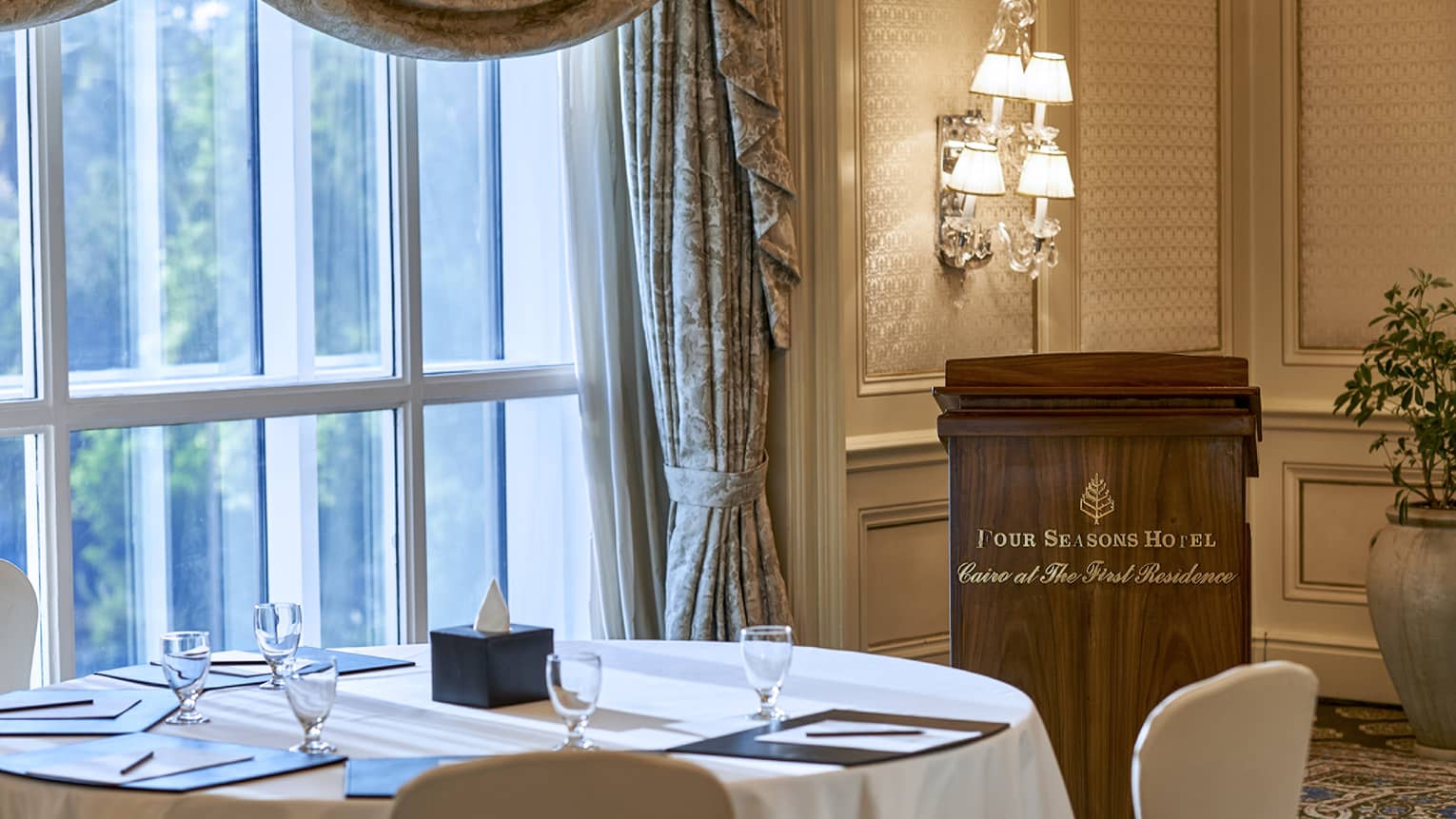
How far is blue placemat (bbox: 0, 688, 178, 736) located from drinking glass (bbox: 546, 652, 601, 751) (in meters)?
0.63

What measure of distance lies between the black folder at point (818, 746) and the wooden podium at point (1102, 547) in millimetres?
997

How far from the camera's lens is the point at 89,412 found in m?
3.57

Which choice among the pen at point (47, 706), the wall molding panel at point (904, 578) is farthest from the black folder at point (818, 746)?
Result: the wall molding panel at point (904, 578)

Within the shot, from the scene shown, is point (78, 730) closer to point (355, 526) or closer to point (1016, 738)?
point (1016, 738)

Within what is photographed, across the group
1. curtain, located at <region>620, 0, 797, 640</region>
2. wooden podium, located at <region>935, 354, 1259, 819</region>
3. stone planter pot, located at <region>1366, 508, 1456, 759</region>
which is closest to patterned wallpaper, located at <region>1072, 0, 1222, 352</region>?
stone planter pot, located at <region>1366, 508, 1456, 759</region>

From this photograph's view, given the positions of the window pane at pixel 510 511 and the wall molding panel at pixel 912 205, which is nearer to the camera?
the window pane at pixel 510 511

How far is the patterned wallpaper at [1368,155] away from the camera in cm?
553

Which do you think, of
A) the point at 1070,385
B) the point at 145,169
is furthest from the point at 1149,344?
the point at 145,169

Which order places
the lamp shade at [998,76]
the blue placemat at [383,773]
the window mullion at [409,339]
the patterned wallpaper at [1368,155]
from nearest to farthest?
the blue placemat at [383,773], the window mullion at [409,339], the lamp shade at [998,76], the patterned wallpaper at [1368,155]

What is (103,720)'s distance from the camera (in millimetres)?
2420

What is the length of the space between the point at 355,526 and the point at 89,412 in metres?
0.72

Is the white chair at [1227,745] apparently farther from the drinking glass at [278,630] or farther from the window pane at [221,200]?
the window pane at [221,200]

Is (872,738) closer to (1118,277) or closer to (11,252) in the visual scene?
(11,252)

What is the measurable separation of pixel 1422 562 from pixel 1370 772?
607 millimetres
